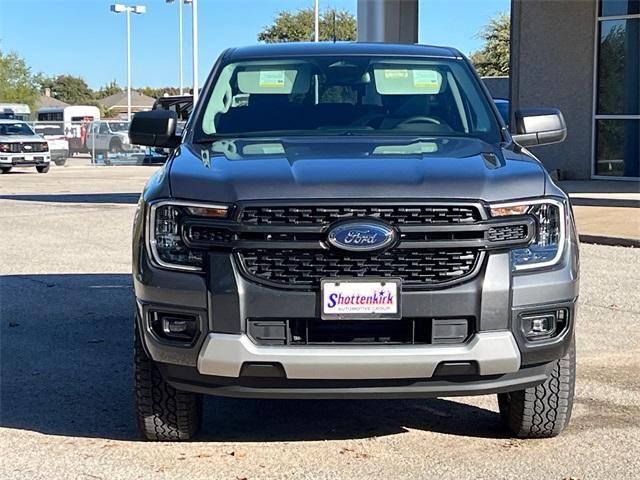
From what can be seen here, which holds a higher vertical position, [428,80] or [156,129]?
[428,80]

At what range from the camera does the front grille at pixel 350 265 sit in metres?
4.32

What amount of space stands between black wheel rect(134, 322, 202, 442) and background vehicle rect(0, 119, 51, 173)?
29.4 meters

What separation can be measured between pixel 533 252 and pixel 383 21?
646 inches

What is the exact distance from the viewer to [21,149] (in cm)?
3294

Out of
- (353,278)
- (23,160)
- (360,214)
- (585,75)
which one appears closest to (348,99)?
(360,214)

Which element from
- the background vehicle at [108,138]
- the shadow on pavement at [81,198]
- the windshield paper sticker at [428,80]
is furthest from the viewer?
the background vehicle at [108,138]

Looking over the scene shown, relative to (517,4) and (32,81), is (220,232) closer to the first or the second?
(517,4)

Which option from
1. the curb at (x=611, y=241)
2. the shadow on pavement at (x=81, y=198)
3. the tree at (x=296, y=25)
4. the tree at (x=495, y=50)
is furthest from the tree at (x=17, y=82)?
the curb at (x=611, y=241)

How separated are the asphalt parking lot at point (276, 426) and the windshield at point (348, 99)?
1.46 m

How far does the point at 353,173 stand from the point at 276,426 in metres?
1.48

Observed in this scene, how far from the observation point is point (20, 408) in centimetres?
565

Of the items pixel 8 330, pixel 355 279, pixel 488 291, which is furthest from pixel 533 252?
pixel 8 330

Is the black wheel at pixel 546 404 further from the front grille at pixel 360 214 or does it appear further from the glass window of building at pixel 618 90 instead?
the glass window of building at pixel 618 90

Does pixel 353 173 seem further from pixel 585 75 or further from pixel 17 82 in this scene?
pixel 17 82
